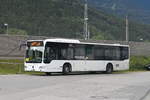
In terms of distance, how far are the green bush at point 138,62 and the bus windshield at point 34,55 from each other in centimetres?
2045

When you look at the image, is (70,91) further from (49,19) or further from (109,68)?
(49,19)

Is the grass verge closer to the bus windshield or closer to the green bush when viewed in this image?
the green bush

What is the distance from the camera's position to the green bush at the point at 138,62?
51025 millimetres

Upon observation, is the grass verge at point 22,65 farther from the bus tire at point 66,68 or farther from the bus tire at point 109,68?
the bus tire at point 109,68

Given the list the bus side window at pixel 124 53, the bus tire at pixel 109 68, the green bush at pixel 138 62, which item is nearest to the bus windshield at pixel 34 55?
the bus tire at pixel 109 68

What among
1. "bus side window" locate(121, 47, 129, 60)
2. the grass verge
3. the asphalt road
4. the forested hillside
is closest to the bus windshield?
the grass verge

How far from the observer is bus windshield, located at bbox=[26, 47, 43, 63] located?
3119cm

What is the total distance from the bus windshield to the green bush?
2045 cm

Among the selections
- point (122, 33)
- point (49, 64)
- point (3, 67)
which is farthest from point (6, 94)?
point (122, 33)

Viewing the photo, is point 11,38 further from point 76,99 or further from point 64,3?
point 64,3

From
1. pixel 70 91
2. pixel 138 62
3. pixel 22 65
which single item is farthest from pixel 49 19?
pixel 70 91

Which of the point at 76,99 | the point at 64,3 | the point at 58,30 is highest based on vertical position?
the point at 64,3

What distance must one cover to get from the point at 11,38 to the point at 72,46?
1034 centimetres

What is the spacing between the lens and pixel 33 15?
112 meters
